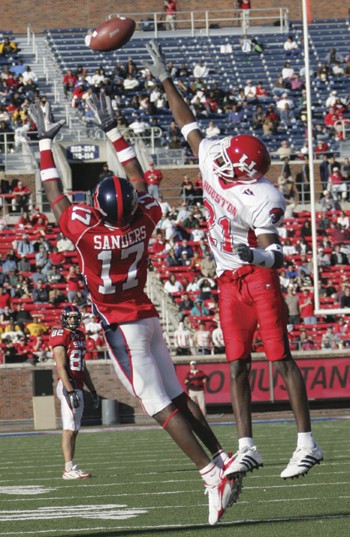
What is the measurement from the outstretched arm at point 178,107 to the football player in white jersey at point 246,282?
0.35m

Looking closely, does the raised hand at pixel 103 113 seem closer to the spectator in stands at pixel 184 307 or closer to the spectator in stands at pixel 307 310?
the spectator in stands at pixel 184 307

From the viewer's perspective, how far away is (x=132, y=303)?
734cm

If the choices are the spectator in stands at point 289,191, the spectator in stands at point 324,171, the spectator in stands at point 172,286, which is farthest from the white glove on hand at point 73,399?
the spectator in stands at point 324,171

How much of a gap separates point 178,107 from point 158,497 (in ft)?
8.90

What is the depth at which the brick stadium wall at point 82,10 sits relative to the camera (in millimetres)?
40250

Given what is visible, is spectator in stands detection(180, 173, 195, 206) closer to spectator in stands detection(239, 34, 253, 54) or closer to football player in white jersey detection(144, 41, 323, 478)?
spectator in stands detection(239, 34, 253, 54)

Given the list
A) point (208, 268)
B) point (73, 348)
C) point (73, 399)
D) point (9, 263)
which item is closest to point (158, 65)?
point (73, 399)

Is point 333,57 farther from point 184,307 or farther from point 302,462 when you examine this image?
point 302,462

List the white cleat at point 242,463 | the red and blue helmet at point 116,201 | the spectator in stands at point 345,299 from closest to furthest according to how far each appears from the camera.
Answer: the red and blue helmet at point 116,201 < the white cleat at point 242,463 < the spectator in stands at point 345,299

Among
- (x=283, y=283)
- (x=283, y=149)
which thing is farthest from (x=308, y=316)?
(x=283, y=149)

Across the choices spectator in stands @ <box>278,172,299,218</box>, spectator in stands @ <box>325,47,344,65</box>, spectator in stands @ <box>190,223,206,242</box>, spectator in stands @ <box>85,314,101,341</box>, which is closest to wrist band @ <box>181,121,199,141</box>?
spectator in stands @ <box>85,314,101,341</box>

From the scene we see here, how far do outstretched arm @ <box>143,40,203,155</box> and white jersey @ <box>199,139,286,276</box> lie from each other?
0.86 ft

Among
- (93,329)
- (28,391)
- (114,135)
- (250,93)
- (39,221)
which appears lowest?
(28,391)

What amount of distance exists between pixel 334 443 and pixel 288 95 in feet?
69.8
